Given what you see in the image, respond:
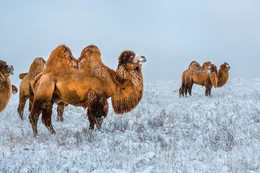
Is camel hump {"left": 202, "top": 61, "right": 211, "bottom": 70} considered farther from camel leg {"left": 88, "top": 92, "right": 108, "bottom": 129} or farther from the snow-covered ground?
camel leg {"left": 88, "top": 92, "right": 108, "bottom": 129}

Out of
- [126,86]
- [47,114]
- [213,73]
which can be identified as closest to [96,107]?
[126,86]

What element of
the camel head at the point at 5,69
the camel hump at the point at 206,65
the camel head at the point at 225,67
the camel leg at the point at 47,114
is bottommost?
the camel leg at the point at 47,114

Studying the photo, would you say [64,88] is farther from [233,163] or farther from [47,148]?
[233,163]

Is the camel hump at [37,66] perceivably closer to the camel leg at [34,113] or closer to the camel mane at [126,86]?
the camel leg at [34,113]

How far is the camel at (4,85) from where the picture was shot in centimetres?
614

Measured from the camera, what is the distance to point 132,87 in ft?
23.0

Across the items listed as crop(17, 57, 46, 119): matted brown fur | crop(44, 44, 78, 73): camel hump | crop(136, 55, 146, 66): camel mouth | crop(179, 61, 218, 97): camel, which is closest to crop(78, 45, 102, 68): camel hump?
crop(44, 44, 78, 73): camel hump

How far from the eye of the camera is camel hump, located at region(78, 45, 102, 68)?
22.4 ft

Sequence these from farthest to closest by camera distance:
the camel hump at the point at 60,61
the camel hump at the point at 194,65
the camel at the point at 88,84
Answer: the camel hump at the point at 194,65, the camel hump at the point at 60,61, the camel at the point at 88,84

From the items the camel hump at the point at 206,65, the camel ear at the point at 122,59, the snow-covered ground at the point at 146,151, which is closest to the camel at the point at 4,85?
the snow-covered ground at the point at 146,151

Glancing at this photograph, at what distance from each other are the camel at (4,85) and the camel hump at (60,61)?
0.91m

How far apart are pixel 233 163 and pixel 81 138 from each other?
3.13 meters

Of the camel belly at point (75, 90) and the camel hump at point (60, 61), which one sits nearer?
the camel belly at point (75, 90)

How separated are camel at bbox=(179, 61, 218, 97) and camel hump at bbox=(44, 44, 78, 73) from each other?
44.4 feet
